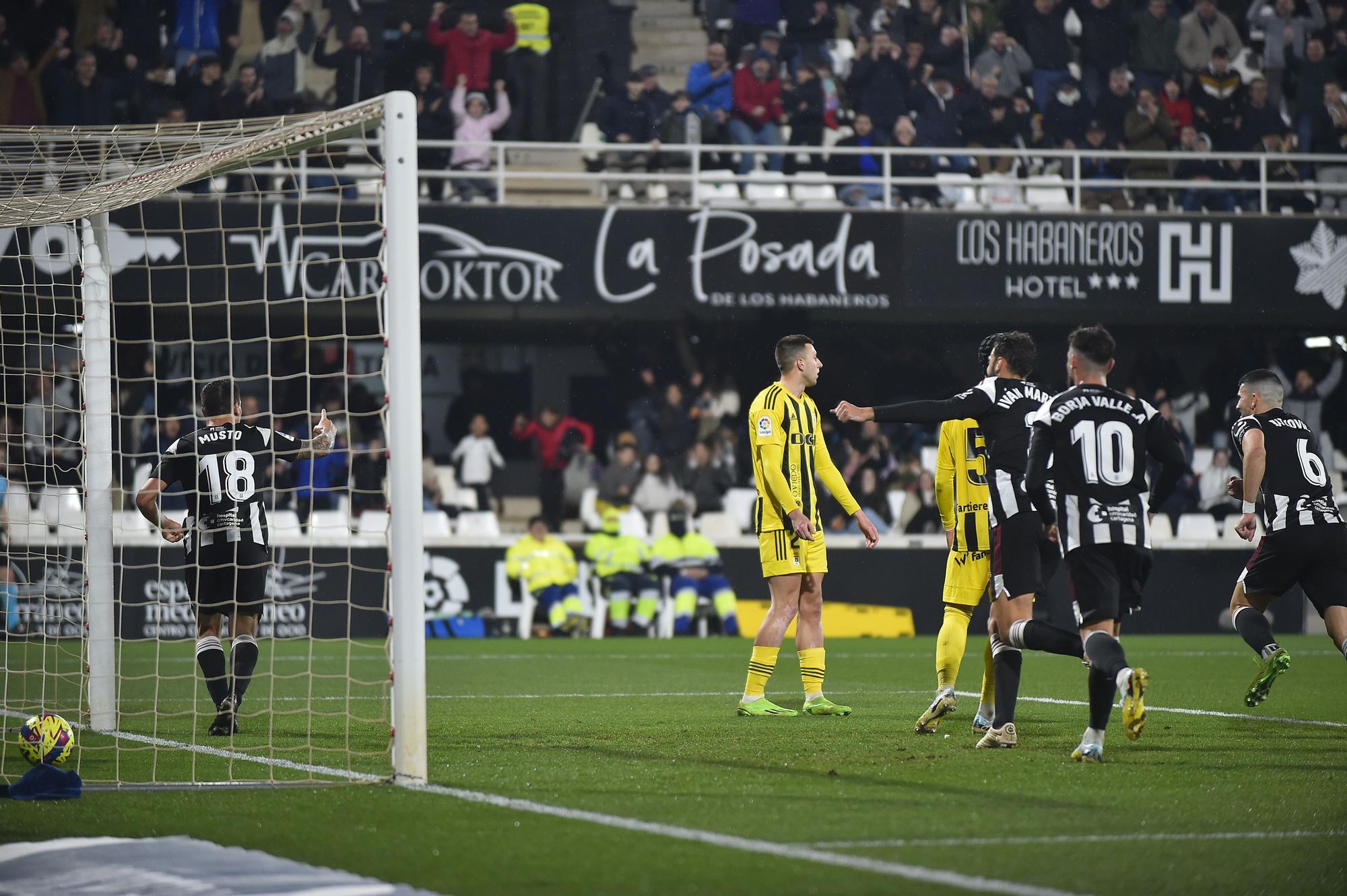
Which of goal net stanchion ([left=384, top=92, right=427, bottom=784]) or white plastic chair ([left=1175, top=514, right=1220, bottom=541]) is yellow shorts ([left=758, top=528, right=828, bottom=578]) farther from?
white plastic chair ([left=1175, top=514, right=1220, bottom=541])

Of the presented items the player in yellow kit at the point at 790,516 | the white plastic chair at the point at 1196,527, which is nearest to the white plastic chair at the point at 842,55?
the white plastic chair at the point at 1196,527

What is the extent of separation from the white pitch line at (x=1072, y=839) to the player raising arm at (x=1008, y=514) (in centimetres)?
195

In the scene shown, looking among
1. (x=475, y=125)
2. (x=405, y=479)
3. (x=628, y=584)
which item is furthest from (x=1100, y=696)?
(x=475, y=125)

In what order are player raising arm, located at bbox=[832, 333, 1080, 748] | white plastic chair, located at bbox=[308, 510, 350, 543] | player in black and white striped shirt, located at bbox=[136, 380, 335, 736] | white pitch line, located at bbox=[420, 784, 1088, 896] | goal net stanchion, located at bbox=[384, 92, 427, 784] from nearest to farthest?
white pitch line, located at bbox=[420, 784, 1088, 896] → goal net stanchion, located at bbox=[384, 92, 427, 784] → player raising arm, located at bbox=[832, 333, 1080, 748] → player in black and white striped shirt, located at bbox=[136, 380, 335, 736] → white plastic chair, located at bbox=[308, 510, 350, 543]

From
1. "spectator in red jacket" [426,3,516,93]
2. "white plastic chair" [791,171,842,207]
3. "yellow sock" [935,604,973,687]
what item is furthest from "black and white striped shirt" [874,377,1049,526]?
"spectator in red jacket" [426,3,516,93]

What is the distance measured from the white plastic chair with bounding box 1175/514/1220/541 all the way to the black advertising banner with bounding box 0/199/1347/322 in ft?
8.22

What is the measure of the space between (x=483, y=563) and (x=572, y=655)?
308cm

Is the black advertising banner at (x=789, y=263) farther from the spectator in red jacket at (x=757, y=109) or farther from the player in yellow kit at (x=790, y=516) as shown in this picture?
the player in yellow kit at (x=790, y=516)

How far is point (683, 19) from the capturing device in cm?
2256

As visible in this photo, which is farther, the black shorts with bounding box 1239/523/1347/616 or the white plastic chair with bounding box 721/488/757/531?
the white plastic chair with bounding box 721/488/757/531

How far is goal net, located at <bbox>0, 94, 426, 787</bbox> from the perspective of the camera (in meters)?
6.32

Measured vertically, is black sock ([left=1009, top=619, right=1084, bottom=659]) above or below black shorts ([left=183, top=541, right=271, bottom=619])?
below

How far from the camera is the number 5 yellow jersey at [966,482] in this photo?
7.98 meters

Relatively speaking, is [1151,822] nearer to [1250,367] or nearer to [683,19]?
[1250,367]
